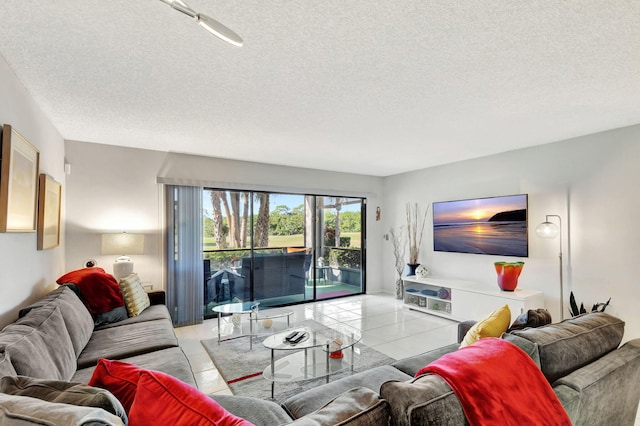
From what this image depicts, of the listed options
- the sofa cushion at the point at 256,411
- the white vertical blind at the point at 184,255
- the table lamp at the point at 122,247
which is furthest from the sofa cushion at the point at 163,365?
the white vertical blind at the point at 184,255

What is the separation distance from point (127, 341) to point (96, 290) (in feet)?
2.57

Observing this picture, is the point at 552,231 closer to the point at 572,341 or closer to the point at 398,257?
the point at 398,257

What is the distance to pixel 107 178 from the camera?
4074 millimetres

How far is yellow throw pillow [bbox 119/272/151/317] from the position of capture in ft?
10.5

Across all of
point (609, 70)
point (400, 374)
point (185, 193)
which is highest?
point (609, 70)

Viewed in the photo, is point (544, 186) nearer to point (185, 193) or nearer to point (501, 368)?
point (501, 368)

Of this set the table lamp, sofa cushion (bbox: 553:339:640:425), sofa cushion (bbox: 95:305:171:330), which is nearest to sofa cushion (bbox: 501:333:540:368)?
sofa cushion (bbox: 553:339:640:425)

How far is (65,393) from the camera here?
3.11ft

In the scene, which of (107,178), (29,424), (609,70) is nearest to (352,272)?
(107,178)

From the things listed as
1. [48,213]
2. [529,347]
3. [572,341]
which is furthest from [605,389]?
[48,213]

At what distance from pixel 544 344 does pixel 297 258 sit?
4.51 meters

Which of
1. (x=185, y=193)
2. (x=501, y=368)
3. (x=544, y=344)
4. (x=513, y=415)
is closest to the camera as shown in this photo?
(x=513, y=415)

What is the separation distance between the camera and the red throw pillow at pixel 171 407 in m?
0.87

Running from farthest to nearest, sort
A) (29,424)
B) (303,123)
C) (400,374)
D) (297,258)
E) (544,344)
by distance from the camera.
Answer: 1. (297,258)
2. (303,123)
3. (400,374)
4. (544,344)
5. (29,424)
